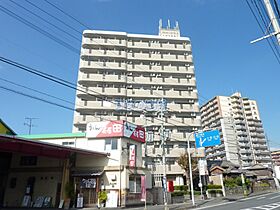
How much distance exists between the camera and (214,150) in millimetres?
91688

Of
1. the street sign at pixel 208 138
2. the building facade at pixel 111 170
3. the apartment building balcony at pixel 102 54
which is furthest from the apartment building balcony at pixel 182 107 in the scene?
the street sign at pixel 208 138

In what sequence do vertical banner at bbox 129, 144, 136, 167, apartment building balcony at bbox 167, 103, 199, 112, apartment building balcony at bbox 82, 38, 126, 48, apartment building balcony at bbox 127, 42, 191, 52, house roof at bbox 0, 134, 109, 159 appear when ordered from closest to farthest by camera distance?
house roof at bbox 0, 134, 109, 159, vertical banner at bbox 129, 144, 136, 167, apartment building balcony at bbox 167, 103, 199, 112, apartment building balcony at bbox 82, 38, 126, 48, apartment building balcony at bbox 127, 42, 191, 52

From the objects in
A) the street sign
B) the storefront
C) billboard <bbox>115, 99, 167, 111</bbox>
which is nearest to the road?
the street sign

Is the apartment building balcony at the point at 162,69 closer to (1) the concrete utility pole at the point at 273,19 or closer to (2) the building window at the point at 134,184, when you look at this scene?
(2) the building window at the point at 134,184

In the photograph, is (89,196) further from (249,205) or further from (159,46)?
(159,46)

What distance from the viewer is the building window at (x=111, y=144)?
73.5 ft

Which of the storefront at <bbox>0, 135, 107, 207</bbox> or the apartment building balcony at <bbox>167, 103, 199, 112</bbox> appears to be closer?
the storefront at <bbox>0, 135, 107, 207</bbox>

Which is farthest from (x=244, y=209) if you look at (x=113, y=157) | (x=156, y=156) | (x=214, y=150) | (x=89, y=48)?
(x=214, y=150)

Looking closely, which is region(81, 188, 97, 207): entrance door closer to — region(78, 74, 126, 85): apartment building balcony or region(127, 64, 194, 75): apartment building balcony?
region(78, 74, 126, 85): apartment building balcony

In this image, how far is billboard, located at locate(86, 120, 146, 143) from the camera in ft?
73.7

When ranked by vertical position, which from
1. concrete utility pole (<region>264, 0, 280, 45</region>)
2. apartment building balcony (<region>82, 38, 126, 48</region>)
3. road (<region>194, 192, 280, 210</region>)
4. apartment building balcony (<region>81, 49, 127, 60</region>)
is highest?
apartment building balcony (<region>82, 38, 126, 48</region>)

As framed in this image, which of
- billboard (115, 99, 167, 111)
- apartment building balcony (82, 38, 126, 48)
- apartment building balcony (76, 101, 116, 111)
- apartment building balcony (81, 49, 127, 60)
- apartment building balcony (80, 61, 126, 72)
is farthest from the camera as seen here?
apartment building balcony (82, 38, 126, 48)

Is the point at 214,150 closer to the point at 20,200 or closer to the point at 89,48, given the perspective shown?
the point at 89,48

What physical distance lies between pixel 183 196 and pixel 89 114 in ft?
84.0
